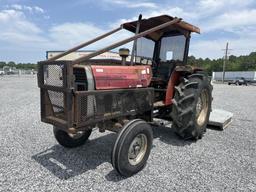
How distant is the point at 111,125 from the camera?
3.78 m

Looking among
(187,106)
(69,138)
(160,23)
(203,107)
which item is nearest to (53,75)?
(69,138)

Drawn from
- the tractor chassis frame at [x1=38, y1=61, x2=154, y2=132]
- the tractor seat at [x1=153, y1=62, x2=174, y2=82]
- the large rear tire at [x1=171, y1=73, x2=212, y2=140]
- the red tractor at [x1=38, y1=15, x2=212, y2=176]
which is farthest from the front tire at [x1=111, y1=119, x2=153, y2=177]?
the tractor seat at [x1=153, y1=62, x2=174, y2=82]

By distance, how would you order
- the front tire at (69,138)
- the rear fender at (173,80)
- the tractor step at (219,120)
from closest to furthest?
the front tire at (69,138)
the rear fender at (173,80)
the tractor step at (219,120)

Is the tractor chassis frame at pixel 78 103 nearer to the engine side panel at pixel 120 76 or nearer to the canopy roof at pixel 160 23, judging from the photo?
the engine side panel at pixel 120 76

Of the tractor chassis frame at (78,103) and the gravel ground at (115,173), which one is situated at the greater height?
the tractor chassis frame at (78,103)

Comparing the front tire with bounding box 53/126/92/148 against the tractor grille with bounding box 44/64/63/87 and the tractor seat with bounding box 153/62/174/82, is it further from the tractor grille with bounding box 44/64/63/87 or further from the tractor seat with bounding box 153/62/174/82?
the tractor seat with bounding box 153/62/174/82

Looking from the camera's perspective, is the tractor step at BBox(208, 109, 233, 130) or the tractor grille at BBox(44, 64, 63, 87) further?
the tractor step at BBox(208, 109, 233, 130)

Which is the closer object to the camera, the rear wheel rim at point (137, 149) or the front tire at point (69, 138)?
the rear wheel rim at point (137, 149)

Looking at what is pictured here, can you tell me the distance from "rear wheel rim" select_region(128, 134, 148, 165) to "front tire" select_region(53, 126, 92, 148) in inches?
45.5

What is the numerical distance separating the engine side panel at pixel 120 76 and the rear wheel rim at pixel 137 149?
2.86ft

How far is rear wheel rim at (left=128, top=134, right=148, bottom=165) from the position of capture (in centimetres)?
353

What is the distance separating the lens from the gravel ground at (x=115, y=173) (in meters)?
3.17

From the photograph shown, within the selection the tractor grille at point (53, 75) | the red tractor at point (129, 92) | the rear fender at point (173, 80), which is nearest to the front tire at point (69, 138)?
the red tractor at point (129, 92)

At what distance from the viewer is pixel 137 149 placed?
11.9 feet
